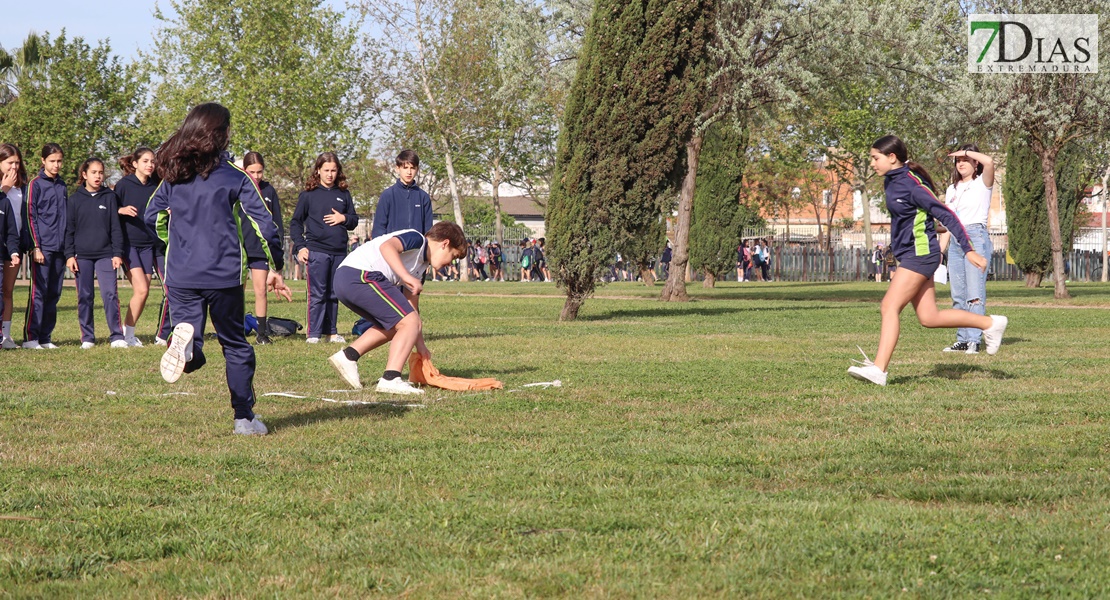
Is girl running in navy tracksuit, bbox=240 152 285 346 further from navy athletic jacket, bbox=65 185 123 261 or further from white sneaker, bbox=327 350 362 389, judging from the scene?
white sneaker, bbox=327 350 362 389

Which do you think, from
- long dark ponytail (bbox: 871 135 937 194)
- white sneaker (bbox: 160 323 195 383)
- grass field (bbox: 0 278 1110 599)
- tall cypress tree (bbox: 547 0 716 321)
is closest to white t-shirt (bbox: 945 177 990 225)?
grass field (bbox: 0 278 1110 599)

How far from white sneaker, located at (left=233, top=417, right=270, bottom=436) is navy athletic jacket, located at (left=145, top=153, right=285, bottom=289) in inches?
30.1

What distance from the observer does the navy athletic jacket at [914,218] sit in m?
9.10

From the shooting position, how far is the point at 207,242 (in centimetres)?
667

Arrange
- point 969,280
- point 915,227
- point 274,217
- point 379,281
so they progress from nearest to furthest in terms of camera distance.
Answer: point 379,281
point 915,227
point 969,280
point 274,217

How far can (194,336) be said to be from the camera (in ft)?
21.9

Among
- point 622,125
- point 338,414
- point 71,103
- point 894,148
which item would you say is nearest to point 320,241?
point 622,125

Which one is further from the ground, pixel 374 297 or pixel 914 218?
pixel 914 218

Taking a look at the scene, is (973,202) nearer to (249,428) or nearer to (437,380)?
(437,380)

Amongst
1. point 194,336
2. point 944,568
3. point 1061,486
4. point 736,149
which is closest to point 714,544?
point 944,568

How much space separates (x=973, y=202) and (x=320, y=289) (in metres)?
6.92

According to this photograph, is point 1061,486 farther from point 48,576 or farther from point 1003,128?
point 1003,128

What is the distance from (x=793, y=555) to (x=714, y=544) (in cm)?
28

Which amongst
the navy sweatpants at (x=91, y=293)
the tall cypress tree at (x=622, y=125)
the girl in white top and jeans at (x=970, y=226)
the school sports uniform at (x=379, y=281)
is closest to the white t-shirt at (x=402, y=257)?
the school sports uniform at (x=379, y=281)
